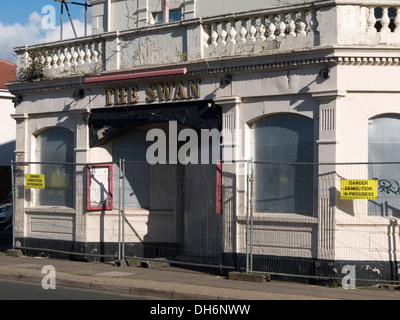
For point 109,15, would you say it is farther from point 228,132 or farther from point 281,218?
point 281,218

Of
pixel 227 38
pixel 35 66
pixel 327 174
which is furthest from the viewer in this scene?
pixel 35 66

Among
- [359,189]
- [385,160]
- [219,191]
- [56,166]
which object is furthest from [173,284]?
[56,166]

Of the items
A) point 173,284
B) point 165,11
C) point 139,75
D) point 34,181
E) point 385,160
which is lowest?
point 173,284

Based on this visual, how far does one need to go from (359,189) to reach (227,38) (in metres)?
4.61

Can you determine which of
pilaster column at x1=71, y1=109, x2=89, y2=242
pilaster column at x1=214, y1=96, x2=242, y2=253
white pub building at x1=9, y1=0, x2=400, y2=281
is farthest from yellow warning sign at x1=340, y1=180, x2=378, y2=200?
pilaster column at x1=71, y1=109, x2=89, y2=242

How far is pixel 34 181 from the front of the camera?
19.0 meters

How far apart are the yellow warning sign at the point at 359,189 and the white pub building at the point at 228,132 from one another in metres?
0.02

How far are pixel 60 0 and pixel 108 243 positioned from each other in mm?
7227

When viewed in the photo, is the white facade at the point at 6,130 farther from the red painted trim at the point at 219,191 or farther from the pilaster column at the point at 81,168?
the red painted trim at the point at 219,191

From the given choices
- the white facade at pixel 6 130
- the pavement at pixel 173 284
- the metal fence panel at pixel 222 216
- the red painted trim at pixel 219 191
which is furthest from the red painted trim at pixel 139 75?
the white facade at pixel 6 130

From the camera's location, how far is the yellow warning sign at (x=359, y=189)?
13.7 m

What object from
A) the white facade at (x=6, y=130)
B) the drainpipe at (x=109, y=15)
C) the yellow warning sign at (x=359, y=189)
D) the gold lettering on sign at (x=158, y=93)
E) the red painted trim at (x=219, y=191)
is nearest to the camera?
the yellow warning sign at (x=359, y=189)

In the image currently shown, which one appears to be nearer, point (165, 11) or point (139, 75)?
point (139, 75)
